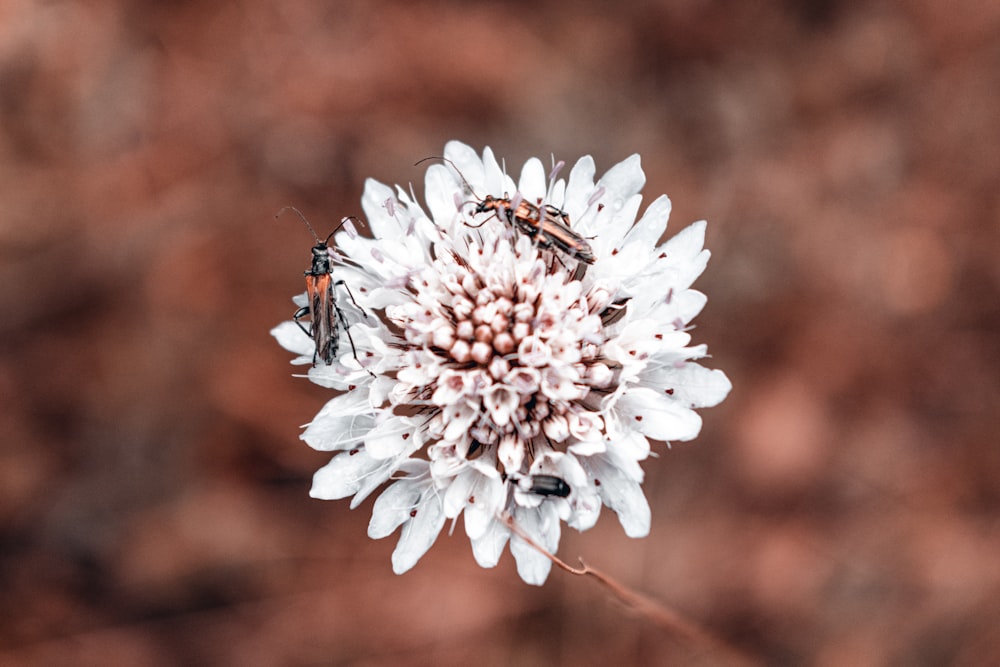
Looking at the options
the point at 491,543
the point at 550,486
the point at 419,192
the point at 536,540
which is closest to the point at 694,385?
the point at 550,486

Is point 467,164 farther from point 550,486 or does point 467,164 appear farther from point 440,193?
point 550,486

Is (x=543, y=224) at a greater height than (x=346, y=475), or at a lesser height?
greater

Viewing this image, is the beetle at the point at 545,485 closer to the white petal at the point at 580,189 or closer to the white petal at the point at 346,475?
the white petal at the point at 346,475

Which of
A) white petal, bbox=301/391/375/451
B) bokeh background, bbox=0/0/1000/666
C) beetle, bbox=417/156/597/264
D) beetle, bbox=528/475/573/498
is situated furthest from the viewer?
bokeh background, bbox=0/0/1000/666

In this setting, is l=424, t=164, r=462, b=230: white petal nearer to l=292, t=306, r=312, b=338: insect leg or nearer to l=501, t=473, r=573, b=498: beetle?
l=292, t=306, r=312, b=338: insect leg

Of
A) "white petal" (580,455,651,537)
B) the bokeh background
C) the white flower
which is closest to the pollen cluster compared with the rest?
the white flower
